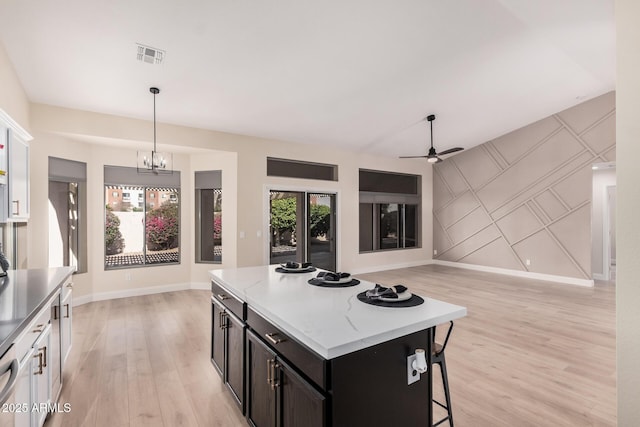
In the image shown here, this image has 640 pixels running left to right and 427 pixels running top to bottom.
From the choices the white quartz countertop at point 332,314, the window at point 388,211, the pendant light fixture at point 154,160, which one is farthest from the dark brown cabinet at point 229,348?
the window at point 388,211

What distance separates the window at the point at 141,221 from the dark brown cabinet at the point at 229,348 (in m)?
3.71

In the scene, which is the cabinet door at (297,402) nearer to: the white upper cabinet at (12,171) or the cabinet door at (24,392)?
the cabinet door at (24,392)

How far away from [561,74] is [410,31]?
330cm

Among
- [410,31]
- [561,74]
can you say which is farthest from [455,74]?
[561,74]

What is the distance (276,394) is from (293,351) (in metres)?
0.34

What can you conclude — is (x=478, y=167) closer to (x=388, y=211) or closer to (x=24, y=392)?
(x=388, y=211)

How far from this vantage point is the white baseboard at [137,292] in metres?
5.07

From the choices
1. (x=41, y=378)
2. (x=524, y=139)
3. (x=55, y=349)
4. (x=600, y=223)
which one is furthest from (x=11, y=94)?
(x=600, y=223)

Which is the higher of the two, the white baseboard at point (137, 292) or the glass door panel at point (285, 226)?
the glass door panel at point (285, 226)

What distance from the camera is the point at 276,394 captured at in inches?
64.4

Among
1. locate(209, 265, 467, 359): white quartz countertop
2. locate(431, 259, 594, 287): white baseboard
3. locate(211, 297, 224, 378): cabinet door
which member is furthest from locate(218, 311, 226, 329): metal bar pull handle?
locate(431, 259, 594, 287): white baseboard

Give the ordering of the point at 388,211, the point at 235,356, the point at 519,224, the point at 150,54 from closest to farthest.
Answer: the point at 235,356
the point at 150,54
the point at 519,224
the point at 388,211

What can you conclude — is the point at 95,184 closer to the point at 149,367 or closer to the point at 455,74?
the point at 149,367

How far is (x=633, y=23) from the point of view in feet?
4.31
